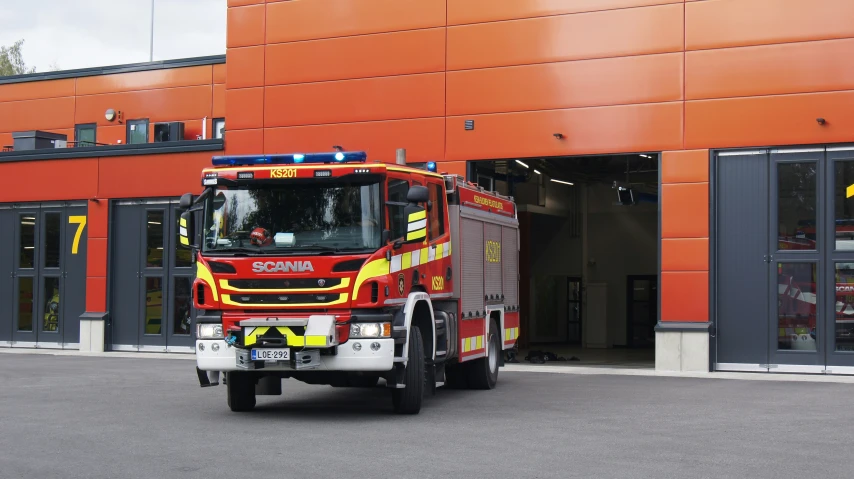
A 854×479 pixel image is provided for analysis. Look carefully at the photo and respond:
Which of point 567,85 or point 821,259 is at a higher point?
point 567,85

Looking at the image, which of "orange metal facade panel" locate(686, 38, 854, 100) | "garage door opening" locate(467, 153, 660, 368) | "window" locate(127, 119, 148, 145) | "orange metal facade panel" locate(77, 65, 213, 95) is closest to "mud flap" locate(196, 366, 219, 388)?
"orange metal facade panel" locate(686, 38, 854, 100)

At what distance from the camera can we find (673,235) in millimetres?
21047

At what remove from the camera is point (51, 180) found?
27.1 metres

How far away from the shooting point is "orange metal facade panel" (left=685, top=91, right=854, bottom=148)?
19.7 meters

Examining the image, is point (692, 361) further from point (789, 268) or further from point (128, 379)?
point (128, 379)

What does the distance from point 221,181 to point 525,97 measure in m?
10.3

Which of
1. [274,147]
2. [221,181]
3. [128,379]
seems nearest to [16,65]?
[274,147]

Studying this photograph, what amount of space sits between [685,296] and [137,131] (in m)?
17.2

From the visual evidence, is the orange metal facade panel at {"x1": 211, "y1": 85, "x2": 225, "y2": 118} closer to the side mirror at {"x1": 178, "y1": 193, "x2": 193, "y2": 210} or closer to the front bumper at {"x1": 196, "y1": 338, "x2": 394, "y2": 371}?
the side mirror at {"x1": 178, "y1": 193, "x2": 193, "y2": 210}

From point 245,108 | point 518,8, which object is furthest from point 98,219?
point 518,8

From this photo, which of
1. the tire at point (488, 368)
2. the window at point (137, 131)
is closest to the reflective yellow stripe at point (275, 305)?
the tire at point (488, 368)

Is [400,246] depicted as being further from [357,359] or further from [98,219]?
[98,219]

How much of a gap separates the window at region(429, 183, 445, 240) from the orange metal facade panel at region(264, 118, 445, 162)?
830cm

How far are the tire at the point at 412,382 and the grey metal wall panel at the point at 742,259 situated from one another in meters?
9.34
